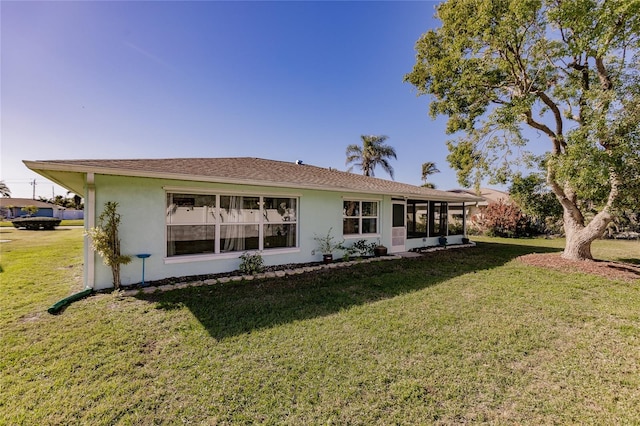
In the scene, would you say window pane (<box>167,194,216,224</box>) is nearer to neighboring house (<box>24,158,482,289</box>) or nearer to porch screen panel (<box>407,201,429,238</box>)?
neighboring house (<box>24,158,482,289</box>)

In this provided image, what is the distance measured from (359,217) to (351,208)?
0.57 meters

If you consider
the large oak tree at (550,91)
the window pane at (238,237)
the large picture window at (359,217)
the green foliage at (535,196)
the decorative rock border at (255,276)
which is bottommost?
the decorative rock border at (255,276)

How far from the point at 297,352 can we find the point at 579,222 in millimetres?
12375

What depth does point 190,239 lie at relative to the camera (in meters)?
7.40

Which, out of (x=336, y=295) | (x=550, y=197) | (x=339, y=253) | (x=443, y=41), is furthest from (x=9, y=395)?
(x=550, y=197)

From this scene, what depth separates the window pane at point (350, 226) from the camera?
34.7 feet

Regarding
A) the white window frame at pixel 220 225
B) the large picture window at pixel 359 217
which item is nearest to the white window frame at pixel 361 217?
the large picture window at pixel 359 217

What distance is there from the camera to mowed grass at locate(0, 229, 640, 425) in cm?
270

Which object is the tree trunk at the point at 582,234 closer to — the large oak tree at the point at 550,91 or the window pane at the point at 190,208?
the large oak tree at the point at 550,91

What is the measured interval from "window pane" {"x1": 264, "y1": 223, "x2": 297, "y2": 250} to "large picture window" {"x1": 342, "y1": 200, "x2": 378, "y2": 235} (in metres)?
2.31

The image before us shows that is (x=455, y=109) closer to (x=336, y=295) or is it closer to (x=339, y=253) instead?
(x=339, y=253)

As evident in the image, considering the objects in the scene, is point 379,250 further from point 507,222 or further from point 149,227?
point 507,222

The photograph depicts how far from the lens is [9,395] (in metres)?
2.87

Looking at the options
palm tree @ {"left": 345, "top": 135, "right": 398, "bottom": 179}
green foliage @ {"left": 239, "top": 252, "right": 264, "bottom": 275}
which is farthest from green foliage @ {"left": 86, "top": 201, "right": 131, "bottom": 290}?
palm tree @ {"left": 345, "top": 135, "right": 398, "bottom": 179}
